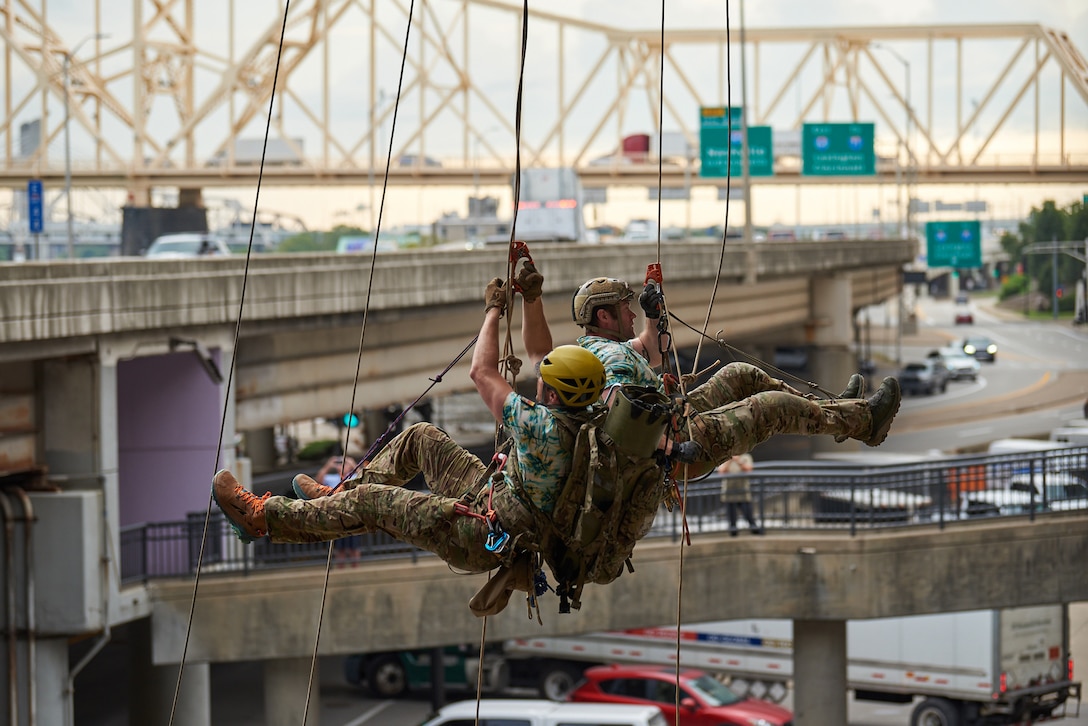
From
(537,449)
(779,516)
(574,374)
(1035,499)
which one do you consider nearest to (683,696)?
Answer: (779,516)

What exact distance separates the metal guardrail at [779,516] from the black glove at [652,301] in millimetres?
11931

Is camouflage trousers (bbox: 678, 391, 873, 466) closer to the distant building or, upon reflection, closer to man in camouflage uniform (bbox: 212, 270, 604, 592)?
man in camouflage uniform (bbox: 212, 270, 604, 592)

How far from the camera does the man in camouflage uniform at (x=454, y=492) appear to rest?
20.5ft

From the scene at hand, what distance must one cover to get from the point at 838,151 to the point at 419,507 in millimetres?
68508

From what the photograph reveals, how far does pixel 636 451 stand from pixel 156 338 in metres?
12.8

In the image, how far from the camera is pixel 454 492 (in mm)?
6855

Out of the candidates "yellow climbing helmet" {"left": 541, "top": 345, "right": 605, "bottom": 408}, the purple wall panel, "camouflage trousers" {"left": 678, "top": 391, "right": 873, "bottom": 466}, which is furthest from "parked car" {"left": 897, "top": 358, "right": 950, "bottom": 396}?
"yellow climbing helmet" {"left": 541, "top": 345, "right": 605, "bottom": 408}

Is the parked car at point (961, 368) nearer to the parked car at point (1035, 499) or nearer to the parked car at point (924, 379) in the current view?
the parked car at point (924, 379)

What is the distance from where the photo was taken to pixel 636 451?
6.00 metres

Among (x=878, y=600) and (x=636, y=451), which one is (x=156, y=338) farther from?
(x=636, y=451)

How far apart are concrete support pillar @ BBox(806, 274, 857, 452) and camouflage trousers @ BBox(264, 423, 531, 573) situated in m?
48.9

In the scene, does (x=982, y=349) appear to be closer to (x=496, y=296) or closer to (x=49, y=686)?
(x=49, y=686)

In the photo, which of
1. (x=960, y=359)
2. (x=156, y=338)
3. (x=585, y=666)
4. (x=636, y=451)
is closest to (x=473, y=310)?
(x=585, y=666)

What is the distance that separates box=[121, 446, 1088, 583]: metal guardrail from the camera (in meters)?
18.5
